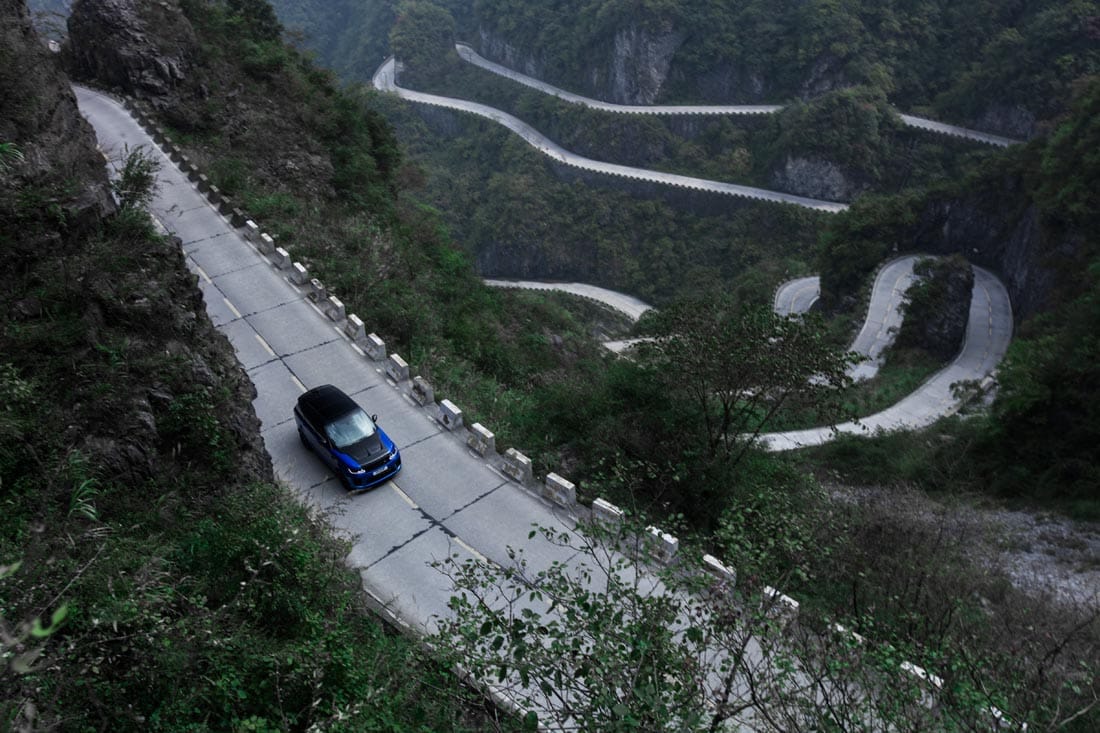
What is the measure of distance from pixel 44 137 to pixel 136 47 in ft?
63.3

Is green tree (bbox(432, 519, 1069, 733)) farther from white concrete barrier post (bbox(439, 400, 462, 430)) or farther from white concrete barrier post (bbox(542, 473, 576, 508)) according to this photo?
white concrete barrier post (bbox(439, 400, 462, 430))

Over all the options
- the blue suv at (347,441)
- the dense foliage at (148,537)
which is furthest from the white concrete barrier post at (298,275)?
the blue suv at (347,441)

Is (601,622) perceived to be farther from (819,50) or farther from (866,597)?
(819,50)

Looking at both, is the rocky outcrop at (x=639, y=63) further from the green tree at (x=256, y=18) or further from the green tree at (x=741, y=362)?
the green tree at (x=741, y=362)

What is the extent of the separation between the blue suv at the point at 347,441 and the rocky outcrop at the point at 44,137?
588 centimetres

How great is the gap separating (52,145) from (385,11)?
4428 inches

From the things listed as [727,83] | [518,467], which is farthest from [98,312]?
[727,83]

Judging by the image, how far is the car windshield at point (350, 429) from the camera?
15062mm

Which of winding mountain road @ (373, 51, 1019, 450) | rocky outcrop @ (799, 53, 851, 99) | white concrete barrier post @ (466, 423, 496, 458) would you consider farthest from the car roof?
rocky outcrop @ (799, 53, 851, 99)

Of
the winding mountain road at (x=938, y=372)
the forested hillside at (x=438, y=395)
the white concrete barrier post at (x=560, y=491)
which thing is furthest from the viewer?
the winding mountain road at (x=938, y=372)

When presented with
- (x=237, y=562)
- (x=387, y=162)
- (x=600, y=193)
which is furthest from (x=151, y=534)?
(x=600, y=193)

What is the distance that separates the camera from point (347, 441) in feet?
49.5

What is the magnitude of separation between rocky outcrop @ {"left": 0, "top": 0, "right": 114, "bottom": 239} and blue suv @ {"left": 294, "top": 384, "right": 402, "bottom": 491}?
231 inches

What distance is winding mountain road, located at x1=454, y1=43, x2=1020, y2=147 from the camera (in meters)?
61.6
